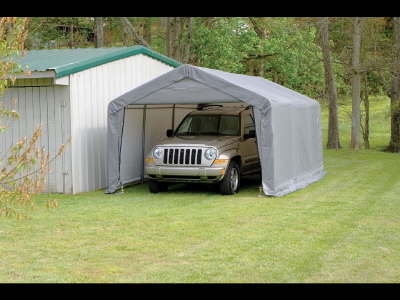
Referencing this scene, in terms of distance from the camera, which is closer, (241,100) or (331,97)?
(241,100)

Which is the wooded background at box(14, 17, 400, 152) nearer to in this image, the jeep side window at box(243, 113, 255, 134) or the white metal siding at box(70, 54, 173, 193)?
the jeep side window at box(243, 113, 255, 134)

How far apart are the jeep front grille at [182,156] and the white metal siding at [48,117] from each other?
2.08 meters

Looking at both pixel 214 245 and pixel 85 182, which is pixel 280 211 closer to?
pixel 214 245

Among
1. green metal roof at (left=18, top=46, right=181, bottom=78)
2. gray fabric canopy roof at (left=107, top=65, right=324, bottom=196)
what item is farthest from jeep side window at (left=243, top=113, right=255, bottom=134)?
green metal roof at (left=18, top=46, right=181, bottom=78)

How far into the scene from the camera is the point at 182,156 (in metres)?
11.9

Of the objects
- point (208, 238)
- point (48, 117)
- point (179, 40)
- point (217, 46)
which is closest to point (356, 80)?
point (217, 46)

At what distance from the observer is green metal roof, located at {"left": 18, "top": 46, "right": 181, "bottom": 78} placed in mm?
12008

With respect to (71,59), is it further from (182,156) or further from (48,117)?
(182,156)

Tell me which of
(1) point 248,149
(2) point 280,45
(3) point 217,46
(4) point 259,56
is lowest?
(1) point 248,149

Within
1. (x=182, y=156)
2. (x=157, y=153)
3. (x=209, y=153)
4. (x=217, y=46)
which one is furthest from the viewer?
(x=217, y=46)

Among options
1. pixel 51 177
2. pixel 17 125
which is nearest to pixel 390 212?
pixel 51 177

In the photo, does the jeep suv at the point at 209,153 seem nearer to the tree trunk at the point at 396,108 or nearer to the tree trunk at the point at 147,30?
the tree trunk at the point at 396,108

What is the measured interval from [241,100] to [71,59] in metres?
4.04

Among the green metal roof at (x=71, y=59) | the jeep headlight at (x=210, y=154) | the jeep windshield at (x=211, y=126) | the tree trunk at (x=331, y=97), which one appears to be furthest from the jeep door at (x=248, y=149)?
the tree trunk at (x=331, y=97)
